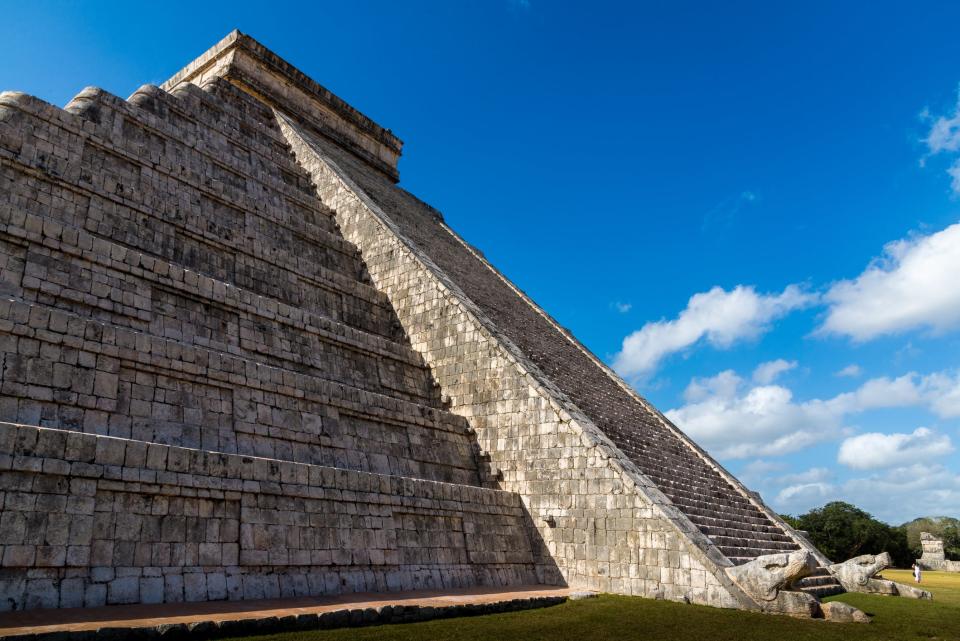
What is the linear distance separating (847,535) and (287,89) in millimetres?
28452

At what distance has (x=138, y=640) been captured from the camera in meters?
4.87

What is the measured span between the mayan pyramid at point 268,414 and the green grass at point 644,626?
80cm

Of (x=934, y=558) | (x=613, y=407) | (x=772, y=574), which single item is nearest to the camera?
(x=772, y=574)

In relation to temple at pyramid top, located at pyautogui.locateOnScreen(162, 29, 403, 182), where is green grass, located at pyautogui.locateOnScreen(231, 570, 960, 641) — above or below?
below

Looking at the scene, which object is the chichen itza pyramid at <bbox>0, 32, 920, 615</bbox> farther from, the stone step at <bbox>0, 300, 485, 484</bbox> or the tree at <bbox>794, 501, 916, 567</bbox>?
the tree at <bbox>794, 501, 916, 567</bbox>

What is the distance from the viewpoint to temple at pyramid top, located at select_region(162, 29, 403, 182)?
1867 centimetres

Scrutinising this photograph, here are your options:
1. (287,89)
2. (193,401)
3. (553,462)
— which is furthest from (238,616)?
(287,89)

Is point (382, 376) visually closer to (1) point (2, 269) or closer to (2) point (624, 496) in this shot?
(2) point (624, 496)

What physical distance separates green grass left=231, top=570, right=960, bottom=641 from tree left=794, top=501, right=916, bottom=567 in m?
23.8

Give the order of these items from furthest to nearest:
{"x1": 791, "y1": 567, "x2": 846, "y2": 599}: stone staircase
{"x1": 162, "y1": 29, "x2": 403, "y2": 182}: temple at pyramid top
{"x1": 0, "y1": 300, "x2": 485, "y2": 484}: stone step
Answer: {"x1": 162, "y1": 29, "x2": 403, "y2": 182}: temple at pyramid top → {"x1": 791, "y1": 567, "x2": 846, "y2": 599}: stone staircase → {"x1": 0, "y1": 300, "x2": 485, "y2": 484}: stone step

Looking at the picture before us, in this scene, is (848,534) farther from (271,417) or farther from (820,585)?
A: (271,417)

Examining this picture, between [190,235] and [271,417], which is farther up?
[190,235]

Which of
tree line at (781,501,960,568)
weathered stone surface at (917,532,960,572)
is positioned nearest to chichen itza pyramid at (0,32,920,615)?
weathered stone surface at (917,532,960,572)

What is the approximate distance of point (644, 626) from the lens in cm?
696
